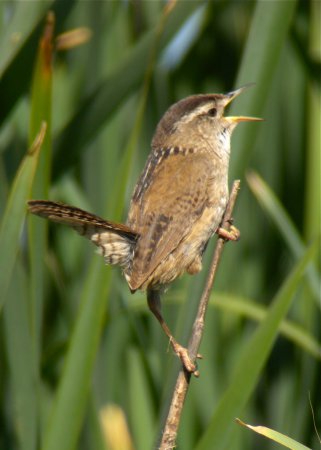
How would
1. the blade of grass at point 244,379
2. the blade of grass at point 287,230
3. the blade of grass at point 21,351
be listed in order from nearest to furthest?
the blade of grass at point 244,379 → the blade of grass at point 21,351 → the blade of grass at point 287,230

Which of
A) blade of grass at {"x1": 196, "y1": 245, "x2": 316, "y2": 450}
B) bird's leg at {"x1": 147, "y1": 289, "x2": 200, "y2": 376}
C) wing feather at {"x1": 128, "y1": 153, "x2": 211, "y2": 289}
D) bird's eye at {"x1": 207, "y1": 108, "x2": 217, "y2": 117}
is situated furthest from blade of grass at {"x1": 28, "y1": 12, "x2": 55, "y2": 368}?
bird's eye at {"x1": 207, "y1": 108, "x2": 217, "y2": 117}

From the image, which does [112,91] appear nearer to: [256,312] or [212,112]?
[212,112]

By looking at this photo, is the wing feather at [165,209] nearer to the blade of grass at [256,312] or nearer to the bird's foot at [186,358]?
the bird's foot at [186,358]

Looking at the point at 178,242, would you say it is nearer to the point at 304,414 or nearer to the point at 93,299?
the point at 93,299

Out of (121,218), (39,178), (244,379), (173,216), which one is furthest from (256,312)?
(39,178)

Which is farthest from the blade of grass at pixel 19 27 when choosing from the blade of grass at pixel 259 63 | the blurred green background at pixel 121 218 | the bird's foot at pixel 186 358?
the bird's foot at pixel 186 358

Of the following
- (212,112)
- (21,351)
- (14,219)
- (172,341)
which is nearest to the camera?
(14,219)

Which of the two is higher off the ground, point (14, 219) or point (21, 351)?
point (14, 219)
